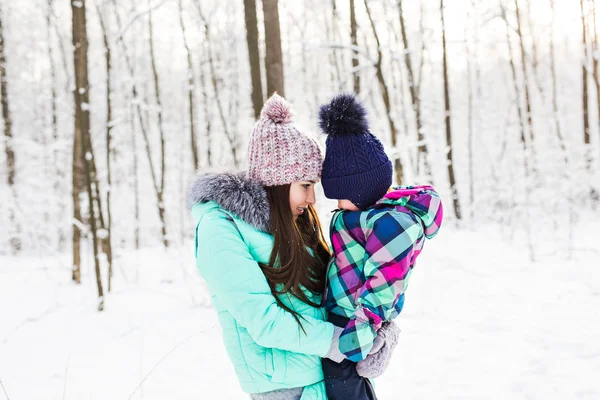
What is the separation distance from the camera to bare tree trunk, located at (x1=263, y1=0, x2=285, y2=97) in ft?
11.1

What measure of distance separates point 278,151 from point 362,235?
0.44m

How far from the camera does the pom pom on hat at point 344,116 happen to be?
1.65 meters

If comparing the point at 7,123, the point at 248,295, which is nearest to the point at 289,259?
the point at 248,295

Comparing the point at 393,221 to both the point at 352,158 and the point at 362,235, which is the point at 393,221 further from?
the point at 352,158

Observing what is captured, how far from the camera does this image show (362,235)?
1.57m

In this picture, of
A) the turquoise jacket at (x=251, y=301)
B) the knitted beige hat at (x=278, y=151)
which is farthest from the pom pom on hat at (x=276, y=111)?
the turquoise jacket at (x=251, y=301)

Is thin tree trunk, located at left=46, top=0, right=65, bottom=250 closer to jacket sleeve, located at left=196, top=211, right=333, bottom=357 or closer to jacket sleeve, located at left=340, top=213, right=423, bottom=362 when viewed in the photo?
jacket sleeve, located at left=196, top=211, right=333, bottom=357

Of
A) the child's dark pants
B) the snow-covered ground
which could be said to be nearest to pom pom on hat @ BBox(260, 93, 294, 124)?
the child's dark pants

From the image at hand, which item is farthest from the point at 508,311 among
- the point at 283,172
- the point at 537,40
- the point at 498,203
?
the point at 537,40

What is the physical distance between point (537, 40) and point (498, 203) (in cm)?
665

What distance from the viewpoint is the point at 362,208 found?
1.70 m

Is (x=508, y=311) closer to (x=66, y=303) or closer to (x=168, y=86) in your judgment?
(x=66, y=303)

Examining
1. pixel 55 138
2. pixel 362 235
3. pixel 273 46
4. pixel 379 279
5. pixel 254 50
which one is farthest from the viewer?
pixel 55 138

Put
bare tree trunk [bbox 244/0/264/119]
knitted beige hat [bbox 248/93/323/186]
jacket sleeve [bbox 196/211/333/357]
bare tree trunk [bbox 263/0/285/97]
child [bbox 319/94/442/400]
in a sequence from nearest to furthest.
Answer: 1. jacket sleeve [bbox 196/211/333/357]
2. child [bbox 319/94/442/400]
3. knitted beige hat [bbox 248/93/323/186]
4. bare tree trunk [bbox 263/0/285/97]
5. bare tree trunk [bbox 244/0/264/119]
